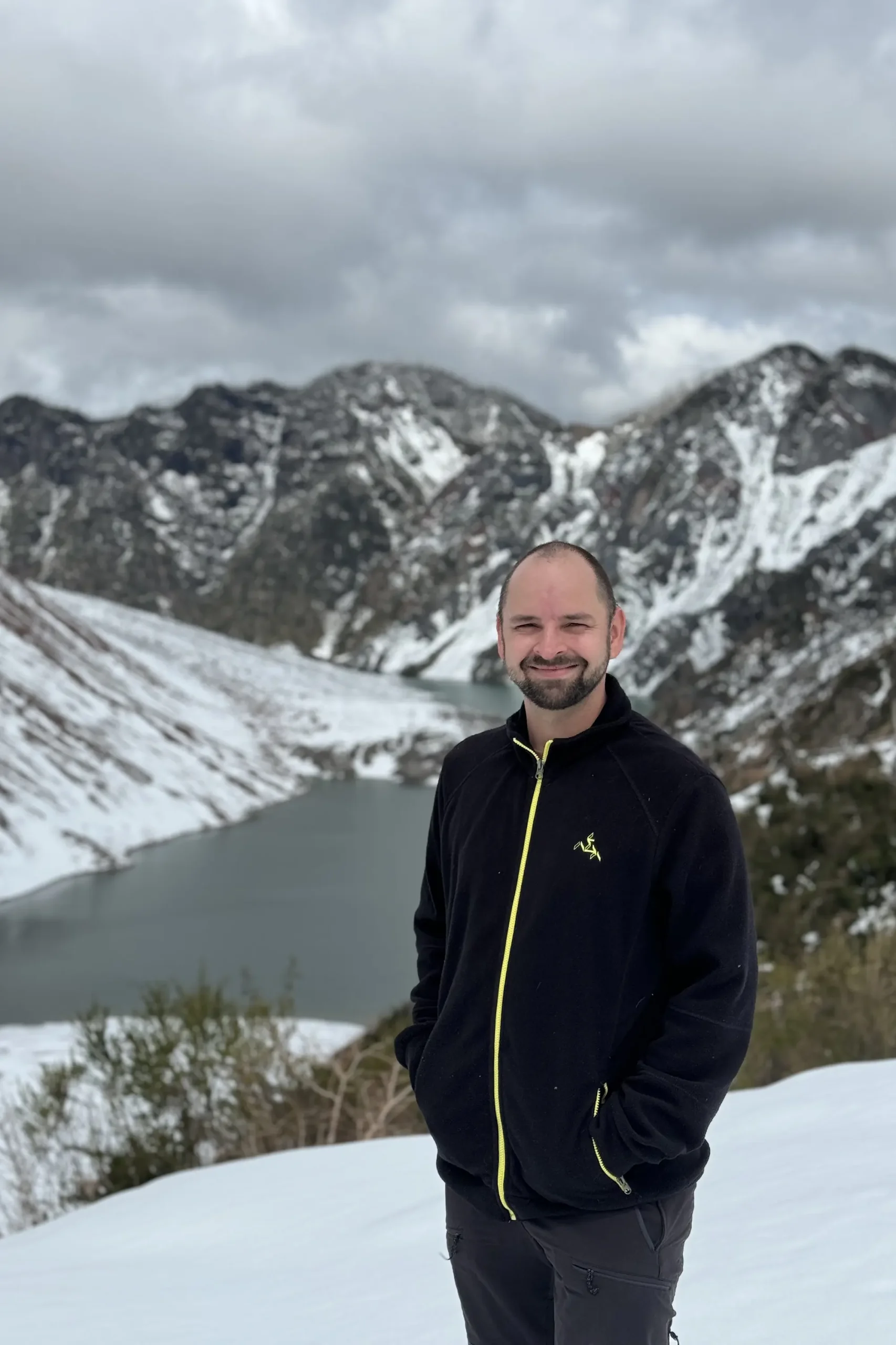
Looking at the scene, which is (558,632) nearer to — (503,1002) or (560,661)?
(560,661)

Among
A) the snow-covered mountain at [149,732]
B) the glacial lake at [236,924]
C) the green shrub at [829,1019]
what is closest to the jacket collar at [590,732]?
the green shrub at [829,1019]

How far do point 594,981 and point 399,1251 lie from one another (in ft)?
12.7

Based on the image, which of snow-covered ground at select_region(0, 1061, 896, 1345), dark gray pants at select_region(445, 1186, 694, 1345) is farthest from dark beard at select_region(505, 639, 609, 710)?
snow-covered ground at select_region(0, 1061, 896, 1345)

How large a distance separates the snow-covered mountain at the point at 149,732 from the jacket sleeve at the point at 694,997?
50694mm

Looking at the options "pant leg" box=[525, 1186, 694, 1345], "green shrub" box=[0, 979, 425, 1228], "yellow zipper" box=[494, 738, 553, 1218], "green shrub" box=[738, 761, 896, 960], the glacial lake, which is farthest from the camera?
the glacial lake

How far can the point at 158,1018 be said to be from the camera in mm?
13695

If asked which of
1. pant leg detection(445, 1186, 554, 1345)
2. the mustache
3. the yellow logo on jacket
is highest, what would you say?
the mustache

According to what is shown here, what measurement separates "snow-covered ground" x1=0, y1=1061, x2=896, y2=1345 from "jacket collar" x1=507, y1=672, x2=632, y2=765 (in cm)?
220

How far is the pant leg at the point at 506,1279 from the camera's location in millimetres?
2996

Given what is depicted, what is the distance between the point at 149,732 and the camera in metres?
75.8

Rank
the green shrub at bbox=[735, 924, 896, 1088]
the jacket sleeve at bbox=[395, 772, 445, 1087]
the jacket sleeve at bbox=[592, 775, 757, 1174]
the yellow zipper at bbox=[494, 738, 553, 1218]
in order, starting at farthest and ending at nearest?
the green shrub at bbox=[735, 924, 896, 1088], the jacket sleeve at bbox=[395, 772, 445, 1087], the yellow zipper at bbox=[494, 738, 553, 1218], the jacket sleeve at bbox=[592, 775, 757, 1174]

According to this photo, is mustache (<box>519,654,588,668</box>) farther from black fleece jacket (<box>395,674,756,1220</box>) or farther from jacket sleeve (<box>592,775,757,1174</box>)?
jacket sleeve (<box>592,775,757,1174</box>)

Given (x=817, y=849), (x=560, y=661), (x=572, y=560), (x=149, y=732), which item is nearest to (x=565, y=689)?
(x=560, y=661)

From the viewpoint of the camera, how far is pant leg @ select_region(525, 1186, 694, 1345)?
2760mm
